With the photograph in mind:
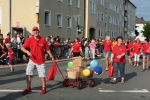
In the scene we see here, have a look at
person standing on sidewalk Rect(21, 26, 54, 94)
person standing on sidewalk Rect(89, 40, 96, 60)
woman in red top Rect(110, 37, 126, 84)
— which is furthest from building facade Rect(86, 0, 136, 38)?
person standing on sidewalk Rect(21, 26, 54, 94)

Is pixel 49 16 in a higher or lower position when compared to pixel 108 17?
lower

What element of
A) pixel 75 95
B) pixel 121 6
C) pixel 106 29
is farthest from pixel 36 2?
pixel 121 6

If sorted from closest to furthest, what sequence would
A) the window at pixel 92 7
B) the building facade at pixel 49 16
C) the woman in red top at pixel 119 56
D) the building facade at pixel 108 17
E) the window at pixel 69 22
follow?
the woman in red top at pixel 119 56
the building facade at pixel 49 16
the window at pixel 69 22
the window at pixel 92 7
the building facade at pixel 108 17

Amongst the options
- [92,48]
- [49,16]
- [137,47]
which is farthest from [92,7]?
[137,47]

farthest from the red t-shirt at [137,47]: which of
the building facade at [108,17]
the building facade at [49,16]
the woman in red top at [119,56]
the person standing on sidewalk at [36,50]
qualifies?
the building facade at [108,17]

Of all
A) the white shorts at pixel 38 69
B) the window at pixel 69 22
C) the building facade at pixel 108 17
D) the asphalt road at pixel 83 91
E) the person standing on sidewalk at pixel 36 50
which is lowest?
the asphalt road at pixel 83 91

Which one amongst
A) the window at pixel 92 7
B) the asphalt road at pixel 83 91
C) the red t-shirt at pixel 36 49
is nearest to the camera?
the asphalt road at pixel 83 91

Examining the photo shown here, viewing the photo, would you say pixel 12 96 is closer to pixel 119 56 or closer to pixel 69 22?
pixel 119 56

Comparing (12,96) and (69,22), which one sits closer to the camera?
(12,96)

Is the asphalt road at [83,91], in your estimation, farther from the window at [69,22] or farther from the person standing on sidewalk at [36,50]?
the window at [69,22]

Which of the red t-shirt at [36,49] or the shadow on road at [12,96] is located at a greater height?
the red t-shirt at [36,49]

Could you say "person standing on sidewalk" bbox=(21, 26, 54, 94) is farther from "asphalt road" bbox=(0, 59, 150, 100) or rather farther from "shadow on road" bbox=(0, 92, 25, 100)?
"asphalt road" bbox=(0, 59, 150, 100)

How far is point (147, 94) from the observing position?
834cm

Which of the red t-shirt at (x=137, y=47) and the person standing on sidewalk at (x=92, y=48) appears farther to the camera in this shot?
the person standing on sidewalk at (x=92, y=48)
